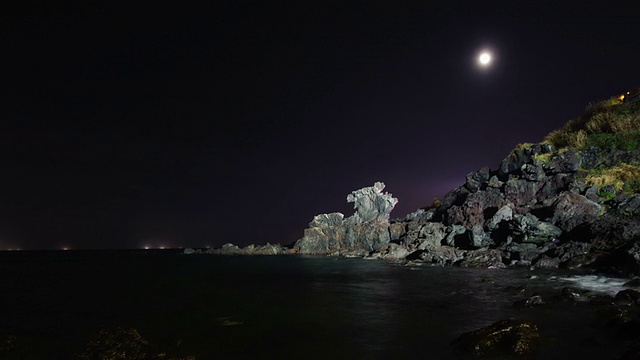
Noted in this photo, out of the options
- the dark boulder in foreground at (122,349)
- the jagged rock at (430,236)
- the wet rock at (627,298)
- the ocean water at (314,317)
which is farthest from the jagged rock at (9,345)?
the jagged rock at (430,236)

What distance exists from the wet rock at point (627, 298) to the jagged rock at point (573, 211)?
893 inches

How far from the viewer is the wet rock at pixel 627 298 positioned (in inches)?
574

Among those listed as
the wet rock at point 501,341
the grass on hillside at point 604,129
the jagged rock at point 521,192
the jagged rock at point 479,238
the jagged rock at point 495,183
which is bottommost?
the wet rock at point 501,341

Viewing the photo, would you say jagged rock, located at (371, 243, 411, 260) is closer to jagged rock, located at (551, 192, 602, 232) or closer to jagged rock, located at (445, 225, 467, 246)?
jagged rock, located at (445, 225, 467, 246)

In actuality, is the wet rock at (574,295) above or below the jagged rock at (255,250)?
below

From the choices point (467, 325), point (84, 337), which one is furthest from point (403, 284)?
point (84, 337)

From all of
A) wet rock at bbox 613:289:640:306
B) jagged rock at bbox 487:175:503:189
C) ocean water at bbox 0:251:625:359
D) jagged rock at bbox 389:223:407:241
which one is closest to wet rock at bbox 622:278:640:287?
ocean water at bbox 0:251:625:359

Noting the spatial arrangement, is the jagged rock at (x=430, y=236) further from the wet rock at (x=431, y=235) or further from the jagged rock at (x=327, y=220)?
the jagged rock at (x=327, y=220)

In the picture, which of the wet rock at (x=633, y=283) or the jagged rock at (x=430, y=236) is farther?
the jagged rock at (x=430, y=236)

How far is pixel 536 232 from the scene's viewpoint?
36031 mm

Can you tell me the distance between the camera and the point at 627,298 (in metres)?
14.8

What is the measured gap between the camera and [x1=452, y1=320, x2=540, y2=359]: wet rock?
9.68 m

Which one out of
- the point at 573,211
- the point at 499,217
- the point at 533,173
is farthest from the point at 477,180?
the point at 573,211

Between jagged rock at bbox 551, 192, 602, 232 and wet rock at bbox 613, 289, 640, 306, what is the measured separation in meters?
22.7
